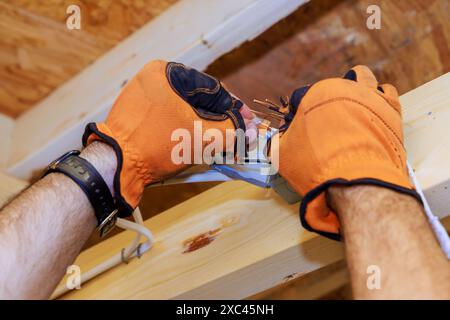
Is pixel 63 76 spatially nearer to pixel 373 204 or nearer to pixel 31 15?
pixel 31 15

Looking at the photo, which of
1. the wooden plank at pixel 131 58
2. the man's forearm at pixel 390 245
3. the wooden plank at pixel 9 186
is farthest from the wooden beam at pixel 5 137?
the man's forearm at pixel 390 245

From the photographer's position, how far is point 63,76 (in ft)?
4.87

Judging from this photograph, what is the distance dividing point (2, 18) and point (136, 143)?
0.74 metres

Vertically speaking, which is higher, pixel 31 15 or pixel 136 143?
pixel 31 15

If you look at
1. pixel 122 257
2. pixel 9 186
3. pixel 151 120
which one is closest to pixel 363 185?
pixel 151 120

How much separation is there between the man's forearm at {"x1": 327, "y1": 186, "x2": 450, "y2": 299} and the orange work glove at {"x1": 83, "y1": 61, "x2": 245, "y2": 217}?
0.28m

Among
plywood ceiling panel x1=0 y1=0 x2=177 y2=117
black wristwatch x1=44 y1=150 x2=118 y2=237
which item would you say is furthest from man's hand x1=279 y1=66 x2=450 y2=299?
plywood ceiling panel x1=0 y1=0 x2=177 y2=117

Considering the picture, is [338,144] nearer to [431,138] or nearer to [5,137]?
[431,138]

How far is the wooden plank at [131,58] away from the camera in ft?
A: 3.98

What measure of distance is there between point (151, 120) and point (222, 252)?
29 cm

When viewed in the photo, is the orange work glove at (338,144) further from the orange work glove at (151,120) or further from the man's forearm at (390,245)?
the orange work glove at (151,120)

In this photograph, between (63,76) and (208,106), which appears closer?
(208,106)
